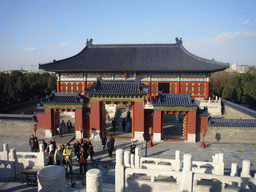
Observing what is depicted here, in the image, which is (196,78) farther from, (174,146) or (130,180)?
(130,180)

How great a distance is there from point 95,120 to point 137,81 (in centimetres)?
454

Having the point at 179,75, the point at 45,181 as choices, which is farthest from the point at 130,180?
the point at 179,75

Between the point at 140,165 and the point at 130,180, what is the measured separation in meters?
1.97

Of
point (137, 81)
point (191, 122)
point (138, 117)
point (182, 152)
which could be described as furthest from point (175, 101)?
point (182, 152)

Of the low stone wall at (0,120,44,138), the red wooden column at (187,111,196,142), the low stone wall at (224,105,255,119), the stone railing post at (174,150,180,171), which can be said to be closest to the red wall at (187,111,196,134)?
the red wooden column at (187,111,196,142)

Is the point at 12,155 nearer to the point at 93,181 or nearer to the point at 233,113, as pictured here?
the point at 93,181

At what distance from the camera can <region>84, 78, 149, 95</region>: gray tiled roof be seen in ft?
50.8

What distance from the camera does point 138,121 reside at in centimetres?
1587

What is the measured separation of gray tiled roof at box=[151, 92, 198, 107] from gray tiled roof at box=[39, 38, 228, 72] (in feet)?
32.8

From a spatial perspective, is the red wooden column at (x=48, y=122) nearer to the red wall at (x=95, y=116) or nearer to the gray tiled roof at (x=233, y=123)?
the red wall at (x=95, y=116)

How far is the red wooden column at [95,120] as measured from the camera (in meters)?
16.0

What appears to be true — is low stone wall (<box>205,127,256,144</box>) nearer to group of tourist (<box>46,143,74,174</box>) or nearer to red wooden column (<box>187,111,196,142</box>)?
red wooden column (<box>187,111,196,142</box>)

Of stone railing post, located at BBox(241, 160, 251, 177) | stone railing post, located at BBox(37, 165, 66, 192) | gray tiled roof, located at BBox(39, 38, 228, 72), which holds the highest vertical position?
gray tiled roof, located at BBox(39, 38, 228, 72)

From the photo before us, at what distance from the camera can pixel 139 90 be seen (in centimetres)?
1559
